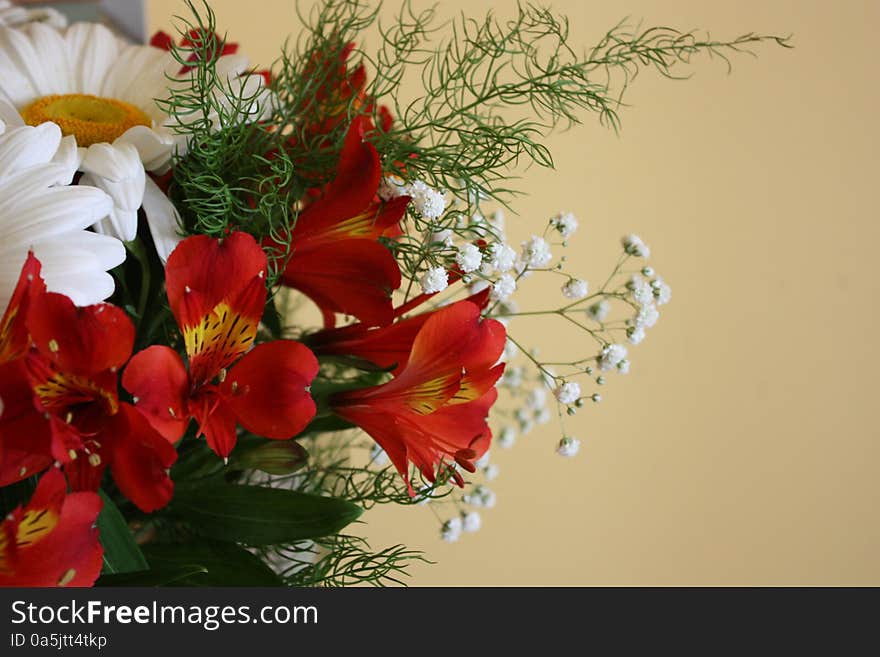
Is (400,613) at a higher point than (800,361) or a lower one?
lower

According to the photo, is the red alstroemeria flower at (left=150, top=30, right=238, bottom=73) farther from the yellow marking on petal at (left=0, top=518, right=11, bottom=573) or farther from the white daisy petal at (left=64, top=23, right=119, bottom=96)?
the yellow marking on petal at (left=0, top=518, right=11, bottom=573)

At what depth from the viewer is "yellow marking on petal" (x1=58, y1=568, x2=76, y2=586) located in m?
0.28

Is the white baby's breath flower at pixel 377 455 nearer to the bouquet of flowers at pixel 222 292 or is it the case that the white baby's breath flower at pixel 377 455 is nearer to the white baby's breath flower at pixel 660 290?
the bouquet of flowers at pixel 222 292

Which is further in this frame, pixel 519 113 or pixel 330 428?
pixel 519 113

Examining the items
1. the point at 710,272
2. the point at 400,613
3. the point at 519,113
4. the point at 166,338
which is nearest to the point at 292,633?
the point at 400,613

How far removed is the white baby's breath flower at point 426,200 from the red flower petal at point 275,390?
8 centimetres

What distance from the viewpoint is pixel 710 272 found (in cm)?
94

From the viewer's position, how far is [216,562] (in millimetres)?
389

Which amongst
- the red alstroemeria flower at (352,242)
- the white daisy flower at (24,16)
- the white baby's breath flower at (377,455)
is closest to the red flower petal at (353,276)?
the red alstroemeria flower at (352,242)

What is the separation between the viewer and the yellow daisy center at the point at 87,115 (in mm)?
378

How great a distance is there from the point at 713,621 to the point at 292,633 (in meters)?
0.16

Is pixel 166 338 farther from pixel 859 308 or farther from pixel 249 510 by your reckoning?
pixel 859 308

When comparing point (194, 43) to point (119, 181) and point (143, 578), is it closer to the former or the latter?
point (119, 181)

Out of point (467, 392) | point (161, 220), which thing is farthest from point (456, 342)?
point (161, 220)
